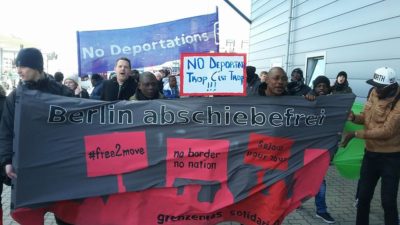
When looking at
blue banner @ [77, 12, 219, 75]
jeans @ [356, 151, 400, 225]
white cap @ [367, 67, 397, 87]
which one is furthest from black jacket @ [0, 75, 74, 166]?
jeans @ [356, 151, 400, 225]

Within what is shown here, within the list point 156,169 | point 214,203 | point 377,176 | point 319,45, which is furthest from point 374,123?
point 319,45

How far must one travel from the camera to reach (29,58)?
3.49m

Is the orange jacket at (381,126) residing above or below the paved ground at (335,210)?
above

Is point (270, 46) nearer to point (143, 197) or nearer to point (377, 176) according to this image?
point (377, 176)

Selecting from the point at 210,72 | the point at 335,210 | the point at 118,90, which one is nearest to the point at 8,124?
the point at 118,90

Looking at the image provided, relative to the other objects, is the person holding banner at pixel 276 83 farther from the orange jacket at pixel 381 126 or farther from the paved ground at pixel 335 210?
the paved ground at pixel 335 210

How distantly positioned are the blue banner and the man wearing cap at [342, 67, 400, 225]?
2221 mm

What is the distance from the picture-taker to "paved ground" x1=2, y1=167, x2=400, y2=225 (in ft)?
16.6

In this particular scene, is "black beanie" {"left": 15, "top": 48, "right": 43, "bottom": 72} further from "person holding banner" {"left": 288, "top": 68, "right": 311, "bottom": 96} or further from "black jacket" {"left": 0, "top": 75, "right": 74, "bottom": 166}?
"person holding banner" {"left": 288, "top": 68, "right": 311, "bottom": 96}

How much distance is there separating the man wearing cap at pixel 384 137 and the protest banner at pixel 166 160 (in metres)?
0.68

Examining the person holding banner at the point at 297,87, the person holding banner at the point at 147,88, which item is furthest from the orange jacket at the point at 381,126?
the person holding banner at the point at 147,88

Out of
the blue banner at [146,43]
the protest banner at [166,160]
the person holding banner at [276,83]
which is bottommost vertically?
the protest banner at [166,160]

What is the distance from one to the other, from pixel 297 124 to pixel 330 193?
286 centimetres

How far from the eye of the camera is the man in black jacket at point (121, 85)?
493 cm
